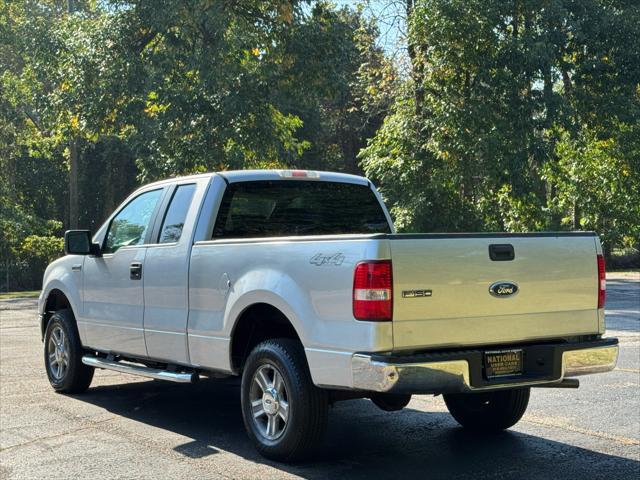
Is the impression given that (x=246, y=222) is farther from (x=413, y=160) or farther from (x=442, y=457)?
(x=413, y=160)

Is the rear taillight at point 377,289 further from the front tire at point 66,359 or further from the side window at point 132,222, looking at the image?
the front tire at point 66,359

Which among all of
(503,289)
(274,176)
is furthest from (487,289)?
(274,176)

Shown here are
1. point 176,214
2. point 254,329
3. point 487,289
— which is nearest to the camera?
point 487,289

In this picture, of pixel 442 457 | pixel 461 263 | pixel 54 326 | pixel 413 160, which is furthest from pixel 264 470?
pixel 413 160

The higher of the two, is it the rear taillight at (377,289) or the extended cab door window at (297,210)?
the extended cab door window at (297,210)

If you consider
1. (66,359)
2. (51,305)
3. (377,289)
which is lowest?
(66,359)

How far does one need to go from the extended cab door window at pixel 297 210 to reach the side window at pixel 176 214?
1.24 feet

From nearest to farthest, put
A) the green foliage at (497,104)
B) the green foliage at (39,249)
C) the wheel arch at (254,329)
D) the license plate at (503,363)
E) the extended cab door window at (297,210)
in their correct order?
the license plate at (503,363)
the wheel arch at (254,329)
the extended cab door window at (297,210)
the green foliage at (497,104)
the green foliage at (39,249)

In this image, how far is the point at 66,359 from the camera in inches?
349

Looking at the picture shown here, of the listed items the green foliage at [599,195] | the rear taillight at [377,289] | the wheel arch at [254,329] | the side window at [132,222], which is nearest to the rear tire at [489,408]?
the wheel arch at [254,329]

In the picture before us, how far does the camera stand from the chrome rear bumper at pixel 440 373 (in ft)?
17.3

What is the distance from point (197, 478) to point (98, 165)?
40706mm

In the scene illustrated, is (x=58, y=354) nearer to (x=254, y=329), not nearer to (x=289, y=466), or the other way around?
(x=254, y=329)

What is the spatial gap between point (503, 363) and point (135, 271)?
3414 millimetres
